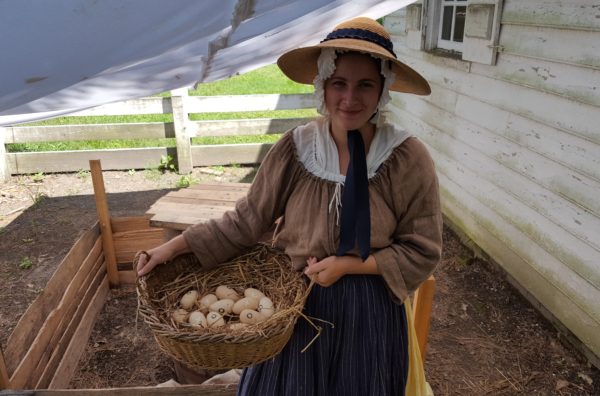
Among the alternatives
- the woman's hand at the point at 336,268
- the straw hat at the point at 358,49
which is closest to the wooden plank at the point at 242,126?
the straw hat at the point at 358,49

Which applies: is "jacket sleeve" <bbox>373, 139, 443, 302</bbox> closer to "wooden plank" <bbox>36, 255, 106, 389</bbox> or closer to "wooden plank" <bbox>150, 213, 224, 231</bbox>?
"wooden plank" <bbox>150, 213, 224, 231</bbox>

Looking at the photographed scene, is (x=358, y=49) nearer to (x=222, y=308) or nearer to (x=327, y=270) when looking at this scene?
(x=327, y=270)

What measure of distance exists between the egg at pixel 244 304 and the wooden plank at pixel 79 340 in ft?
4.76

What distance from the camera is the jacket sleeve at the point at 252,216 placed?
1.72 m

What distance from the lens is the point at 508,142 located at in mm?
3844

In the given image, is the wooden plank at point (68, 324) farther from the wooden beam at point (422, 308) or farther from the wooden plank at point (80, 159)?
Answer: the wooden plank at point (80, 159)

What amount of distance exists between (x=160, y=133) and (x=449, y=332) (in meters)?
4.56

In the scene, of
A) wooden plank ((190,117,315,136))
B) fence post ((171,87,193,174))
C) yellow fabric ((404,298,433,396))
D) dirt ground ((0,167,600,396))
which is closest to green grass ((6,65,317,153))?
wooden plank ((190,117,315,136))

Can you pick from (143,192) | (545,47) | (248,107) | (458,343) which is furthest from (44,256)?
(545,47)

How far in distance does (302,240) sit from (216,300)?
0.48 m

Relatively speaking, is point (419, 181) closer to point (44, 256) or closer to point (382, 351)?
point (382, 351)

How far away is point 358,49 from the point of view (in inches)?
57.2

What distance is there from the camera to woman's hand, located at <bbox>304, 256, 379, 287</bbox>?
1568 millimetres

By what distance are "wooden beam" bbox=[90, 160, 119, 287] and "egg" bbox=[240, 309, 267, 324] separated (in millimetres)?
1981
